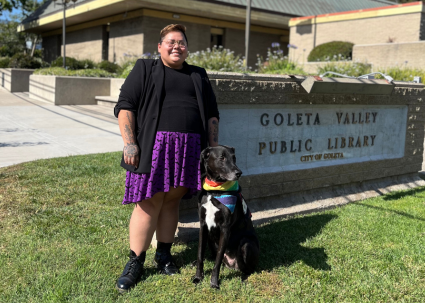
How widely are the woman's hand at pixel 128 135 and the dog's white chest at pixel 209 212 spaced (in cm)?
64

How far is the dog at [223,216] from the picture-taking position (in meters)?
3.11

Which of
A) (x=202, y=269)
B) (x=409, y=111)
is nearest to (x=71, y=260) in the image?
(x=202, y=269)

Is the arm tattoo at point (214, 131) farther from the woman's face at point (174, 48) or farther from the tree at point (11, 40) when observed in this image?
the tree at point (11, 40)

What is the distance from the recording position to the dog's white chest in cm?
327

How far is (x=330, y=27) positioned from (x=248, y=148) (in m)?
19.0

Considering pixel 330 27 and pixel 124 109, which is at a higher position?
pixel 330 27

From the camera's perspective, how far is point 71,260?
3.61m

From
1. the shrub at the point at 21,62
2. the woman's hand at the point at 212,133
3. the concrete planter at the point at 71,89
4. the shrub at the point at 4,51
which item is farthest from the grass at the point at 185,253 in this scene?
the shrub at the point at 4,51

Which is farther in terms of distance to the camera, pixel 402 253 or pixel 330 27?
pixel 330 27

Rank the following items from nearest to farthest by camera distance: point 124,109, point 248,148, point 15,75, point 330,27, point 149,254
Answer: point 124,109
point 149,254
point 248,148
point 15,75
point 330,27

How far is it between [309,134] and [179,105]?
8.82 feet

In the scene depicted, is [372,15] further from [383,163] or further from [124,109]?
[124,109]

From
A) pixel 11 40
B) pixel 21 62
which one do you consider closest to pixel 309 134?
pixel 21 62

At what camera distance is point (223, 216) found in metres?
3.26
